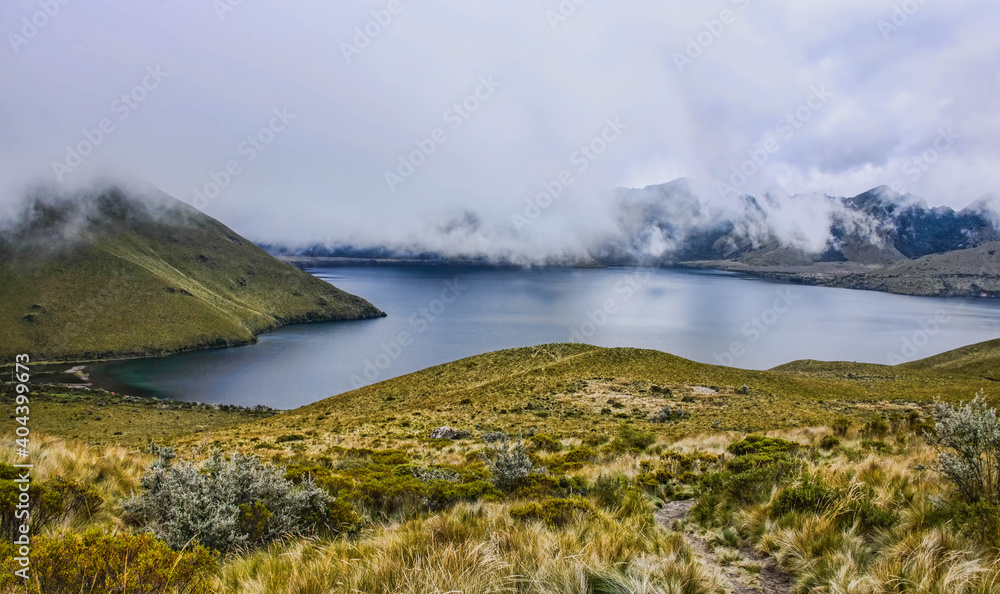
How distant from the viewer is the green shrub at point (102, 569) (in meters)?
2.53

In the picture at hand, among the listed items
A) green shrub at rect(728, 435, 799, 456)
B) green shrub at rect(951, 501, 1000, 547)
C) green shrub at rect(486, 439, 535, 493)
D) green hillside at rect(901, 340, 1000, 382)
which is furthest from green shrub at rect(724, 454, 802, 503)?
green hillside at rect(901, 340, 1000, 382)

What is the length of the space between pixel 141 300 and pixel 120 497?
16152 centimetres

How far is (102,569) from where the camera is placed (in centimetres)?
265

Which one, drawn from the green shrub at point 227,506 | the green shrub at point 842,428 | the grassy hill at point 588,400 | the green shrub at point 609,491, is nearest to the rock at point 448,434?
the grassy hill at point 588,400

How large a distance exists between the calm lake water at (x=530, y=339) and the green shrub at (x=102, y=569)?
7159 centimetres

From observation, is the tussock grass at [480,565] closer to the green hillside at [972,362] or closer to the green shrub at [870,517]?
the green shrub at [870,517]

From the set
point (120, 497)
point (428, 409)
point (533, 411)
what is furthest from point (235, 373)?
point (120, 497)

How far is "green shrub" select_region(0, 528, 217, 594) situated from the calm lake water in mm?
71593

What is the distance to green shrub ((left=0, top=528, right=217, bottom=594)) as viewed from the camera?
99.5 inches

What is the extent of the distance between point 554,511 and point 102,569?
3924 millimetres

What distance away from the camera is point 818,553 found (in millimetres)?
4098

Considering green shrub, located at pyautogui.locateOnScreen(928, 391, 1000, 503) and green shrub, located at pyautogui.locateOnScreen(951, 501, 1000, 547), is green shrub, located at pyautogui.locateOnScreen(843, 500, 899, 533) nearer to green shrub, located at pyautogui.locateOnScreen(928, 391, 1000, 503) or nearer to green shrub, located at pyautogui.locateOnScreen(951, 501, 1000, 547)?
green shrub, located at pyautogui.locateOnScreen(951, 501, 1000, 547)

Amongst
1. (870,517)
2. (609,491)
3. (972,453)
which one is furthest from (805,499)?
(609,491)

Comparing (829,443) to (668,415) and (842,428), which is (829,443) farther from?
(668,415)
